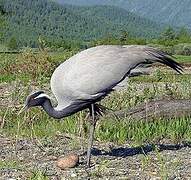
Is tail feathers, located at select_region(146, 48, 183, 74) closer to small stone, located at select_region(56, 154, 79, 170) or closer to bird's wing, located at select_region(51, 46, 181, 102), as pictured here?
bird's wing, located at select_region(51, 46, 181, 102)

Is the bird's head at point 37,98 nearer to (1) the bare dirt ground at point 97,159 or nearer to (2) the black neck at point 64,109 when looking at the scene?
(2) the black neck at point 64,109

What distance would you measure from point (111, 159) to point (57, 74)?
1.54 m

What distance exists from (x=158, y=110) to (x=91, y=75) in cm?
374

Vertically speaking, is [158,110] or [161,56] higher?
[161,56]

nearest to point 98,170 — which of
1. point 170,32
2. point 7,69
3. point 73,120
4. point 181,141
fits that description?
point 181,141

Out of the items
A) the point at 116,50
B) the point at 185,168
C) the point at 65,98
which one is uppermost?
the point at 116,50

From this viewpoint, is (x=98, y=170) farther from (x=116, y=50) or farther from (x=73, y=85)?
(x=116, y=50)

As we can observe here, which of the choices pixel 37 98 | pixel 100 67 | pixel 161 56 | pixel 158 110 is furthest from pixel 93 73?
pixel 158 110

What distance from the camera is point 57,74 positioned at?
8.88 metres

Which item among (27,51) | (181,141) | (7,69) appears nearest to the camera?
(181,141)

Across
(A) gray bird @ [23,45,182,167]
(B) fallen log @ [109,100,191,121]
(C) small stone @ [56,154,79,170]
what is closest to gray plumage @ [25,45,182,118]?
(A) gray bird @ [23,45,182,167]

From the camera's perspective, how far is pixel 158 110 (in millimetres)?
12445

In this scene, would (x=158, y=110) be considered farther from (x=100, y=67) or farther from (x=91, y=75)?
(x=91, y=75)

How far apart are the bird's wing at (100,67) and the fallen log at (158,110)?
287cm
